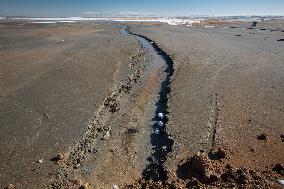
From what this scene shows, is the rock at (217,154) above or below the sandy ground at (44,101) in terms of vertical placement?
below

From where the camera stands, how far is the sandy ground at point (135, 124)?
7777 mm

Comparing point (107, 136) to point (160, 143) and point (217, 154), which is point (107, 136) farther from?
point (217, 154)

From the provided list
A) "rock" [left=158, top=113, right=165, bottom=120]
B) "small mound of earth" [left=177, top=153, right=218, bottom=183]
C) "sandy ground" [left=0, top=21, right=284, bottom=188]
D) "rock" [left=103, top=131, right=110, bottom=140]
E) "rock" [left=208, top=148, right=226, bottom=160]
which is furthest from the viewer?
"rock" [left=158, top=113, right=165, bottom=120]

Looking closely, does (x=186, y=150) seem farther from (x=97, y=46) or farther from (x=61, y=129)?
(x=97, y=46)

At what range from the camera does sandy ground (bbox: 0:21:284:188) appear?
25.5ft

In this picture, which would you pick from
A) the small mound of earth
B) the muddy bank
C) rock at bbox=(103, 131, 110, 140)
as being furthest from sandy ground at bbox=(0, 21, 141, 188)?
the small mound of earth

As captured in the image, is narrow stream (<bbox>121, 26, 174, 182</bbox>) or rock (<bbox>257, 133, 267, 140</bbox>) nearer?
narrow stream (<bbox>121, 26, 174, 182</bbox>)

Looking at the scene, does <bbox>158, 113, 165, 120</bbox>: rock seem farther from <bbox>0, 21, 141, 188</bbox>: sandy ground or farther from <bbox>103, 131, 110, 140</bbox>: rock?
<bbox>0, 21, 141, 188</bbox>: sandy ground

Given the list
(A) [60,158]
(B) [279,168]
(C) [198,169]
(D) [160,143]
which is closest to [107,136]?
(D) [160,143]

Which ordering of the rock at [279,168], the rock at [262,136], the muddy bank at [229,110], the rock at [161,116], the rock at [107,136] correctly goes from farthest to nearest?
the rock at [161,116] → the rock at [107,136] → the rock at [262,136] → the muddy bank at [229,110] → the rock at [279,168]

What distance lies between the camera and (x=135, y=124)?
35.4 feet

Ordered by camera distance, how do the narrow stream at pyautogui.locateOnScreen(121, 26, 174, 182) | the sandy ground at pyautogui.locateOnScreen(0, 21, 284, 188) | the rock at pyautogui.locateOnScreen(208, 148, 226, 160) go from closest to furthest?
the sandy ground at pyautogui.locateOnScreen(0, 21, 284, 188) < the narrow stream at pyautogui.locateOnScreen(121, 26, 174, 182) < the rock at pyautogui.locateOnScreen(208, 148, 226, 160)

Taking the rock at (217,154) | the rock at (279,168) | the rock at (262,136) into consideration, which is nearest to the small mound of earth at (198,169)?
the rock at (217,154)

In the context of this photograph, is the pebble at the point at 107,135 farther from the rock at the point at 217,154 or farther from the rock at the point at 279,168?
the rock at the point at 279,168
